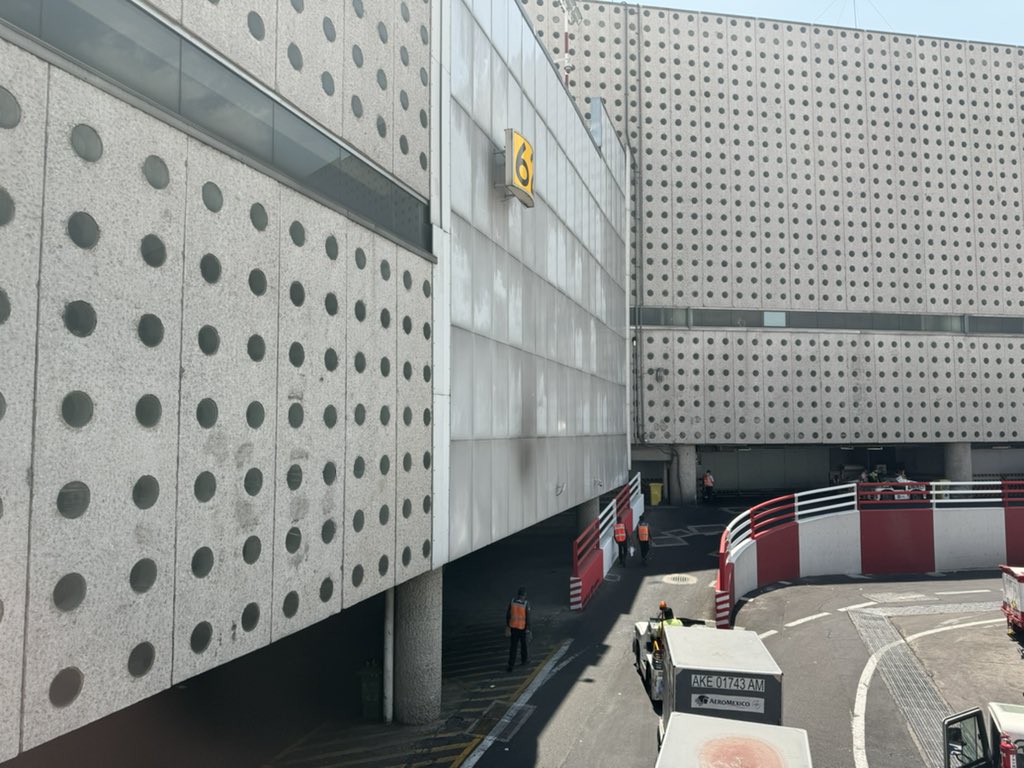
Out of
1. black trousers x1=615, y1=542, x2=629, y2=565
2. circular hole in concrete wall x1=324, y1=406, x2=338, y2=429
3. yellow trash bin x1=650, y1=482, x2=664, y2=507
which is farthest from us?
yellow trash bin x1=650, y1=482, x2=664, y2=507

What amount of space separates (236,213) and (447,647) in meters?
11.9

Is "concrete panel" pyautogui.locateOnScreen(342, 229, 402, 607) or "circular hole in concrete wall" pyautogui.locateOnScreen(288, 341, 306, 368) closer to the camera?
"circular hole in concrete wall" pyautogui.locateOnScreen(288, 341, 306, 368)

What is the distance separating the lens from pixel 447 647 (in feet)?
53.8

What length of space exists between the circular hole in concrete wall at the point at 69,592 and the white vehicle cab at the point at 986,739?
28.5 ft

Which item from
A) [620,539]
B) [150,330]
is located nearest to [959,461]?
[620,539]

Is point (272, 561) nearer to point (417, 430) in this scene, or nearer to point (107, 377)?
point (107, 377)

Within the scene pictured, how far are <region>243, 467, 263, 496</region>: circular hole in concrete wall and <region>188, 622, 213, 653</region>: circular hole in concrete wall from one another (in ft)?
4.65

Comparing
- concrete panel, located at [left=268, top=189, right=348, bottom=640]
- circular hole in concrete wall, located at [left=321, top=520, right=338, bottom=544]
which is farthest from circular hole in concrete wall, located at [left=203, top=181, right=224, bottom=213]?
circular hole in concrete wall, located at [left=321, top=520, right=338, bottom=544]

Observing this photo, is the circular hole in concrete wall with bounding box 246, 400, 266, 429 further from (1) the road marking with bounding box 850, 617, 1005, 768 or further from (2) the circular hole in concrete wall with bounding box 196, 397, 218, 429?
(1) the road marking with bounding box 850, 617, 1005, 768

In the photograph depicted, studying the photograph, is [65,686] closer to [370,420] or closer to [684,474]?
[370,420]

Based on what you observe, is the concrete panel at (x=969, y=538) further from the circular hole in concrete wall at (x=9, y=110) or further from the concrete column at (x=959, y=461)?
the circular hole in concrete wall at (x=9, y=110)

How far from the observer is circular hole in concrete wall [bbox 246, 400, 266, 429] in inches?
308

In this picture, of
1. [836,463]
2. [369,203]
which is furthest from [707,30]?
[369,203]

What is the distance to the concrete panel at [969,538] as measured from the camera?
24.3 metres
